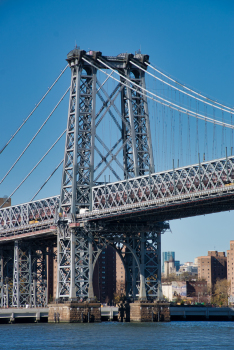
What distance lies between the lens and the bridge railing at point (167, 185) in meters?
84.2

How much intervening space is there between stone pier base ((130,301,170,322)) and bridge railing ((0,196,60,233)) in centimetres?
2008

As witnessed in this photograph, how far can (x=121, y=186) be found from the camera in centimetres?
10131

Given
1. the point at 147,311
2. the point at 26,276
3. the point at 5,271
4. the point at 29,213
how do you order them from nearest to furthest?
the point at 147,311
the point at 29,213
the point at 26,276
the point at 5,271

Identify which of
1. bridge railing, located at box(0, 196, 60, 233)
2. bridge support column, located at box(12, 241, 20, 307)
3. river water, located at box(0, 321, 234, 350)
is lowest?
river water, located at box(0, 321, 234, 350)

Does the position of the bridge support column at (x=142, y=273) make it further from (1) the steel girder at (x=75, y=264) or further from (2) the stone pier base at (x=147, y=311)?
(1) the steel girder at (x=75, y=264)

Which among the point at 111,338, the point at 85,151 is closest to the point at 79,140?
the point at 85,151

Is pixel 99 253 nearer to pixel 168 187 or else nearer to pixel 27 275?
pixel 168 187

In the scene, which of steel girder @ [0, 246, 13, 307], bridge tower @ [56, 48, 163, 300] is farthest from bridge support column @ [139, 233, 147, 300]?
steel girder @ [0, 246, 13, 307]

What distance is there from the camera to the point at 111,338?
7575 centimetres

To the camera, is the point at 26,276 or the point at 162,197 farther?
the point at 26,276

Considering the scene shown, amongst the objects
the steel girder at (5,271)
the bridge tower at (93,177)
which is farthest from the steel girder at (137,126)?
the steel girder at (5,271)

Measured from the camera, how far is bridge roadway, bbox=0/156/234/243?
84.5 meters

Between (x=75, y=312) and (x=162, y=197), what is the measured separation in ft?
74.0

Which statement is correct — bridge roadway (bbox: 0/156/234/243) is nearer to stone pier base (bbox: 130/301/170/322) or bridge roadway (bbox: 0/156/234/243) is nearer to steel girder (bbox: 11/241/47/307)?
steel girder (bbox: 11/241/47/307)
